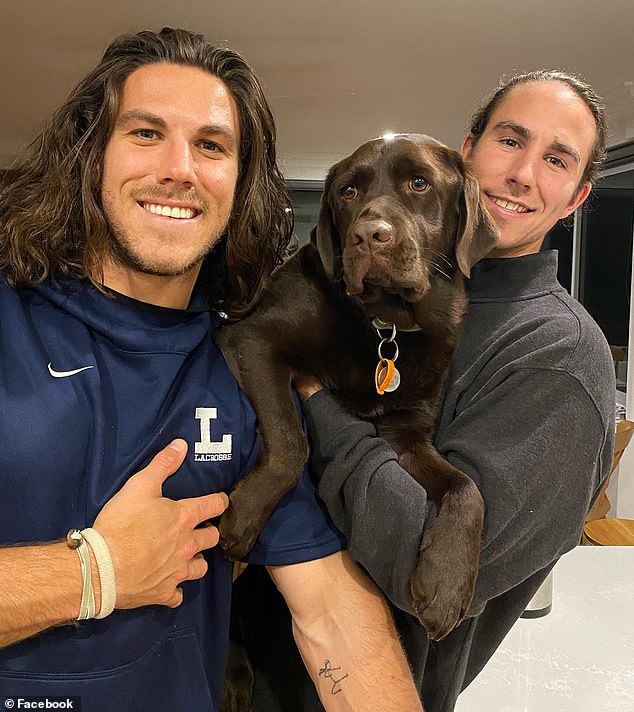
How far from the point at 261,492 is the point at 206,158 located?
60 cm

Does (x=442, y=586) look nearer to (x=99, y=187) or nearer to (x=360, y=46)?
(x=99, y=187)

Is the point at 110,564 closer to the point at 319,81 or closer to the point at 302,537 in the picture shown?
the point at 302,537

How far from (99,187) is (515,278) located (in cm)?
78

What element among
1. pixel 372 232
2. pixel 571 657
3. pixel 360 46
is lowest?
pixel 571 657

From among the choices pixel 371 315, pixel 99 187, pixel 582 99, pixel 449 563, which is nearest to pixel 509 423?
pixel 449 563

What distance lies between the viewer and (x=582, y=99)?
4.69 feet

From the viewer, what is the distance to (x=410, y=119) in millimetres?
4867

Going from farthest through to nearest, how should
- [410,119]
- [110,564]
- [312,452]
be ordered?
[410,119] → [312,452] → [110,564]

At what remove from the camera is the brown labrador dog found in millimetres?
1227

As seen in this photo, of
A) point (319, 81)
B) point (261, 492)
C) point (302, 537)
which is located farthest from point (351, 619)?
point (319, 81)

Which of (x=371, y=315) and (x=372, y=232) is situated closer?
(x=372, y=232)

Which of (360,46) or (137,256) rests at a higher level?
(360,46)

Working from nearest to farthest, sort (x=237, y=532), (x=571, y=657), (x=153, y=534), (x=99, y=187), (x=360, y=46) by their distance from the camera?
(x=153, y=534) < (x=237, y=532) < (x=99, y=187) < (x=571, y=657) < (x=360, y=46)

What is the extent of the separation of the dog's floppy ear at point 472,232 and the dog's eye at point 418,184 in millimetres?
79
